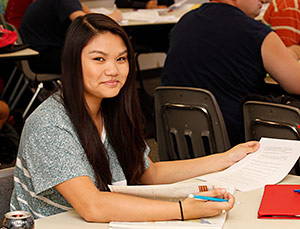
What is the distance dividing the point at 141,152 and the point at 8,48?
2.22 m

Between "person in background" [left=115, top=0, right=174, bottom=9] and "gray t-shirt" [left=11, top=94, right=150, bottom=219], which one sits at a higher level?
"gray t-shirt" [left=11, top=94, right=150, bottom=219]

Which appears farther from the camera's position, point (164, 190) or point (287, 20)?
point (287, 20)

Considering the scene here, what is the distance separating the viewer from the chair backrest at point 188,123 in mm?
2570

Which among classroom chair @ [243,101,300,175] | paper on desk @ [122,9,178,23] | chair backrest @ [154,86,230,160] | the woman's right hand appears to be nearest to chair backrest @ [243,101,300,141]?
classroom chair @ [243,101,300,175]

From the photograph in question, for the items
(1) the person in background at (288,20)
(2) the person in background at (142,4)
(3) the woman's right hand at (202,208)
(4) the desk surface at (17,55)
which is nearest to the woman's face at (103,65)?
(3) the woman's right hand at (202,208)

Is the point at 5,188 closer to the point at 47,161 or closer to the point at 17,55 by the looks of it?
the point at 47,161

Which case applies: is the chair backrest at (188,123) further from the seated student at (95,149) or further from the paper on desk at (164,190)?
the paper on desk at (164,190)

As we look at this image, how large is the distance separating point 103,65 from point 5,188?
457mm

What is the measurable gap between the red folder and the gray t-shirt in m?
0.50

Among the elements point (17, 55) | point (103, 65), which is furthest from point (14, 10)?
point (103, 65)

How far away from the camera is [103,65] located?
1.65m

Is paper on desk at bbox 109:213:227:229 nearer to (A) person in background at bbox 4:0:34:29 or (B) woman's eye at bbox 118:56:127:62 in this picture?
(B) woman's eye at bbox 118:56:127:62

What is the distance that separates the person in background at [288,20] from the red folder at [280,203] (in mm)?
1859

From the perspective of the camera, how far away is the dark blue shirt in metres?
2.71
